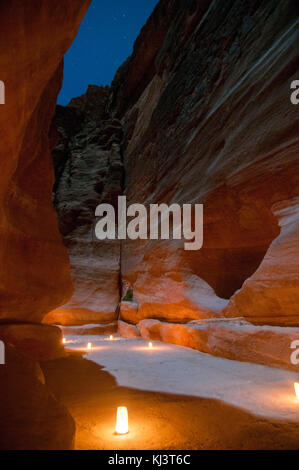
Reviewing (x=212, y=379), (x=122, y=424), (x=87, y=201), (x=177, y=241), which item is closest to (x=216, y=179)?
(x=177, y=241)

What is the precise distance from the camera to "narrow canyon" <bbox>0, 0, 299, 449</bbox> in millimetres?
2719

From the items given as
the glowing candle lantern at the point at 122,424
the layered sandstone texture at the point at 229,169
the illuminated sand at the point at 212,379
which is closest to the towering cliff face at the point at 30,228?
the glowing candle lantern at the point at 122,424

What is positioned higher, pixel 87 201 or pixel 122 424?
pixel 87 201

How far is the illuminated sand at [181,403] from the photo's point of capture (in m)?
2.28

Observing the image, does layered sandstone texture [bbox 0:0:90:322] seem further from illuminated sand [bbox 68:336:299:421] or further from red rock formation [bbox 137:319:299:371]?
red rock formation [bbox 137:319:299:371]

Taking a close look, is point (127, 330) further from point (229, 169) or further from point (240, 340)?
point (229, 169)

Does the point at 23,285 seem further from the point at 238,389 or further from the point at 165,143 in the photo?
the point at 165,143

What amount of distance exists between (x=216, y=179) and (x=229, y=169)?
55 cm

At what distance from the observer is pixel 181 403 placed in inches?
126

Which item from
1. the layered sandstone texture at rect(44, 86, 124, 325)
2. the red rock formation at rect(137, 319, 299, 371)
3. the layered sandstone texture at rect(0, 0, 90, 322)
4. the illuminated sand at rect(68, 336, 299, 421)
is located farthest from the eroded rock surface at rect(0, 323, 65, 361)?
the layered sandstone texture at rect(44, 86, 124, 325)

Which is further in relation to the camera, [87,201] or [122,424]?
[87,201]

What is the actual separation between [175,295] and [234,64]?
8197mm

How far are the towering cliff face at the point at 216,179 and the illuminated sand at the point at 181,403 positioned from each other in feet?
5.75
